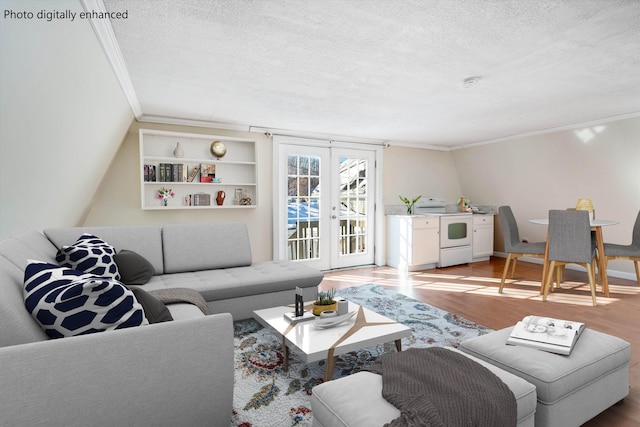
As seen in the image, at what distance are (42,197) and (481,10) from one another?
3.09 meters

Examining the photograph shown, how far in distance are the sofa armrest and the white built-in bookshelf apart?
3.08 metres

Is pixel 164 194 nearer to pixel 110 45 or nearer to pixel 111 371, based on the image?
pixel 110 45

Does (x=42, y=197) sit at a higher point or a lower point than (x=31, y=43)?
lower

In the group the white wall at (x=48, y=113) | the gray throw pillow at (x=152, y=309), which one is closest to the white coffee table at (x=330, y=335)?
the gray throw pillow at (x=152, y=309)

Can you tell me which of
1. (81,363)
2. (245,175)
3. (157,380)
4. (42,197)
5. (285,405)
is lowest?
(285,405)

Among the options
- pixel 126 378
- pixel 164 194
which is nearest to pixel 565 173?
pixel 164 194

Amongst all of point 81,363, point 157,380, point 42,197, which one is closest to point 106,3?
point 42,197

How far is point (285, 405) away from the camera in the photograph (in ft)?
6.30

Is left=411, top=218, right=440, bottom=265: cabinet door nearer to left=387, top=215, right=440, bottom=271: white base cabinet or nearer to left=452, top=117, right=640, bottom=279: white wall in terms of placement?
left=387, top=215, right=440, bottom=271: white base cabinet

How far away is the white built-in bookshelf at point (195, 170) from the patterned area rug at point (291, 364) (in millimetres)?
2020

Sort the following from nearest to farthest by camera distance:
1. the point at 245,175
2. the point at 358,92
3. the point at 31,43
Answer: the point at 31,43 → the point at 358,92 → the point at 245,175

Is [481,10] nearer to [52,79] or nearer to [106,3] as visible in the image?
[106,3]

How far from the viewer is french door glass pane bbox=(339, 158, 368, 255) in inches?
224

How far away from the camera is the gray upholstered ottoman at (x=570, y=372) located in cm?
154
